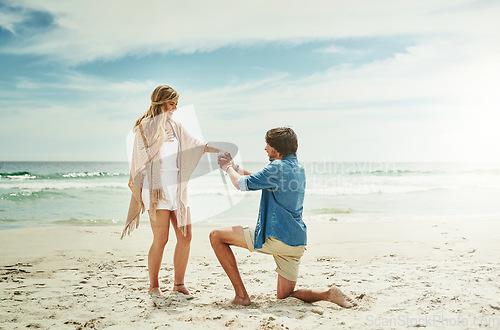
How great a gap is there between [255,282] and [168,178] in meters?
1.67

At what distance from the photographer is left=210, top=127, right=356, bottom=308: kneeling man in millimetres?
3277

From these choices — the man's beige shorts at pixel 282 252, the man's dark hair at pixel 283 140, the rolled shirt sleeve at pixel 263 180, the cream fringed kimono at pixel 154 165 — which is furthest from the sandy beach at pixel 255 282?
the man's dark hair at pixel 283 140

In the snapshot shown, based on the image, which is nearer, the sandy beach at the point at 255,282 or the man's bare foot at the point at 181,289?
the sandy beach at the point at 255,282

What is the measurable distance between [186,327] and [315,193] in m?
14.9

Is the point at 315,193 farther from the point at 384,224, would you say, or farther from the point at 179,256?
the point at 179,256

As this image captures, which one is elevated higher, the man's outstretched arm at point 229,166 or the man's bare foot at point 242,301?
the man's outstretched arm at point 229,166

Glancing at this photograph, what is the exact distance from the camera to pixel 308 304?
11.7 ft

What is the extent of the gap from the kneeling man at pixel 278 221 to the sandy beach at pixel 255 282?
0.17 m

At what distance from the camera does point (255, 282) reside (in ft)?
15.0

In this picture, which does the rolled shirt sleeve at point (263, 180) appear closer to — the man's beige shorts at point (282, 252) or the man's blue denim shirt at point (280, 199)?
the man's blue denim shirt at point (280, 199)

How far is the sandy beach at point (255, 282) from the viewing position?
320 centimetres

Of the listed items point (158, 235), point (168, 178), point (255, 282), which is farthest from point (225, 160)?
point (255, 282)

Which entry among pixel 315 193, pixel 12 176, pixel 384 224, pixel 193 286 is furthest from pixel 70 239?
pixel 12 176

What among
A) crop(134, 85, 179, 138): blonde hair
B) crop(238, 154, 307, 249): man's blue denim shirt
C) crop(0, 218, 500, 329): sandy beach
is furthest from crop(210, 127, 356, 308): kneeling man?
crop(134, 85, 179, 138): blonde hair
